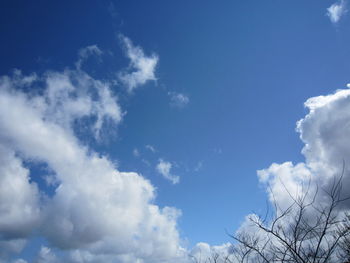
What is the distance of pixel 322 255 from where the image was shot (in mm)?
8281

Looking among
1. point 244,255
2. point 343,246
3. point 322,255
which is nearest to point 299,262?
point 322,255

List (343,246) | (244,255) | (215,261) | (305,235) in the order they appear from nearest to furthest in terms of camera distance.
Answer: (305,235)
(244,255)
(343,246)
(215,261)

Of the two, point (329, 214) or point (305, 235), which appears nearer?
point (329, 214)

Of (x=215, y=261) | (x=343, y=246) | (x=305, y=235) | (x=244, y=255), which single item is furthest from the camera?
(x=215, y=261)

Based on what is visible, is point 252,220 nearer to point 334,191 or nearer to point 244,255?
point 334,191

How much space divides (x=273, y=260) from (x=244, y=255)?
5.09m

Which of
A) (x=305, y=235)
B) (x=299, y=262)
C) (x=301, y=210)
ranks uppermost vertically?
(x=301, y=210)

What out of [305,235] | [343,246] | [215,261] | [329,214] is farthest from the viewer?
[215,261]

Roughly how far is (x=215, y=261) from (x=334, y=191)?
1318 cm

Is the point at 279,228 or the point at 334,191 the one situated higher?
the point at 334,191

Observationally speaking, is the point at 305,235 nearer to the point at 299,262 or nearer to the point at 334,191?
the point at 299,262

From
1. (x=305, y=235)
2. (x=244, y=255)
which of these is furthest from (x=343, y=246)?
(x=305, y=235)

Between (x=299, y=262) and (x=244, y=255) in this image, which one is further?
(x=244, y=255)

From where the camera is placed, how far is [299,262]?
823cm
